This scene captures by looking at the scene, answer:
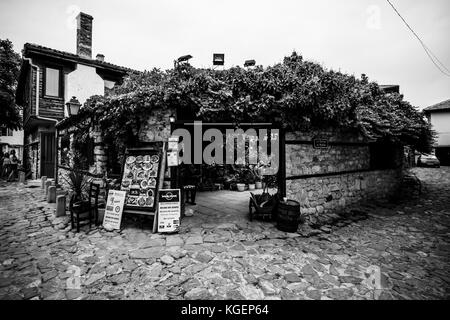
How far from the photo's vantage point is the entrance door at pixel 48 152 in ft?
44.2

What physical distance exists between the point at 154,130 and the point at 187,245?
3.10 meters

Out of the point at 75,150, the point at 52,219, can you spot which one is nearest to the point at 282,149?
the point at 52,219

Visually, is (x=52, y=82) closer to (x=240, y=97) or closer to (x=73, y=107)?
(x=73, y=107)

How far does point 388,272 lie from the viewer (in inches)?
140

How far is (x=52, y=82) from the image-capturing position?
1168 cm

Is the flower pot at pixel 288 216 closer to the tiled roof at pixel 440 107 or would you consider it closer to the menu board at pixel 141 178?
the menu board at pixel 141 178

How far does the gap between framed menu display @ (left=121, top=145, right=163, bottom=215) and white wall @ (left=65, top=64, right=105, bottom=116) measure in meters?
9.79

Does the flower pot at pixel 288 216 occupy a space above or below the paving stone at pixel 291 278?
above

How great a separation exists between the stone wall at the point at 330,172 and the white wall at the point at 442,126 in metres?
25.3

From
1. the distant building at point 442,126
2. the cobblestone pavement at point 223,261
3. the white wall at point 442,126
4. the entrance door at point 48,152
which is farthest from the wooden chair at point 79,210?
the white wall at point 442,126

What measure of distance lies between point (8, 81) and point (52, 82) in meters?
7.39

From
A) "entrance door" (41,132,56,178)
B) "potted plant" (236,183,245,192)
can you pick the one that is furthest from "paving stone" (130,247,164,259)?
"entrance door" (41,132,56,178)

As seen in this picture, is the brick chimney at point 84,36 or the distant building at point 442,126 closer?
the brick chimney at point 84,36
